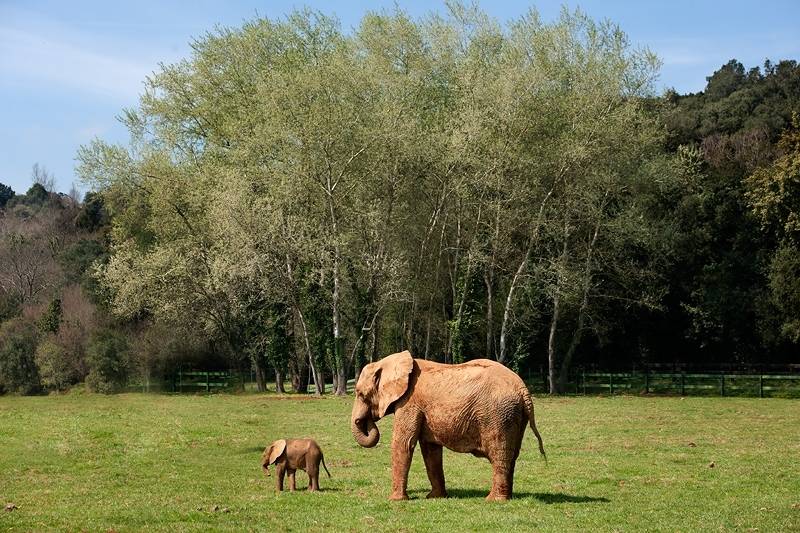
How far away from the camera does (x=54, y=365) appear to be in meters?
47.8

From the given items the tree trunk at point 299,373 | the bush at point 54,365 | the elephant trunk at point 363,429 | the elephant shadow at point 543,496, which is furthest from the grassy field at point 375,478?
the tree trunk at point 299,373

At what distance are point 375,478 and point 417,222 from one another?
32465 mm

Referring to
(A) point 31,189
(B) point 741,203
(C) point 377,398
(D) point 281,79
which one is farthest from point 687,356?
(A) point 31,189

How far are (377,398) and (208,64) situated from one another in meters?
40.5

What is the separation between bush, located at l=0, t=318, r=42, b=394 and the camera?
47.6 metres

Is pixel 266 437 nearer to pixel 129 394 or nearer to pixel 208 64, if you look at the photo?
pixel 129 394

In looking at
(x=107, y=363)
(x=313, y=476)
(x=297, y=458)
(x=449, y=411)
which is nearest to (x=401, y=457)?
(x=449, y=411)

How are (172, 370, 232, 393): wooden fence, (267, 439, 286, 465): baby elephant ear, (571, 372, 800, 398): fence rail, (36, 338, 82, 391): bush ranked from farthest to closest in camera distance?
(172, 370, 232, 393): wooden fence → (36, 338, 82, 391): bush → (571, 372, 800, 398): fence rail → (267, 439, 286, 465): baby elephant ear

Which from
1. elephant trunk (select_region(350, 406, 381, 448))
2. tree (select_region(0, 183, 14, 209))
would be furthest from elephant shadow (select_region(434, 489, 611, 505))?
tree (select_region(0, 183, 14, 209))

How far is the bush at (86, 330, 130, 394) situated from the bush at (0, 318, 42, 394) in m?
2.75

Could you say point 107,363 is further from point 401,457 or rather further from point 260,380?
point 401,457

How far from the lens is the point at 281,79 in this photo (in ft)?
153

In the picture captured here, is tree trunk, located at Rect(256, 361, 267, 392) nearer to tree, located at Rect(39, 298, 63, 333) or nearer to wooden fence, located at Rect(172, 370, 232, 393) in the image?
wooden fence, located at Rect(172, 370, 232, 393)

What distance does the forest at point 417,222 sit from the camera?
46.8m
